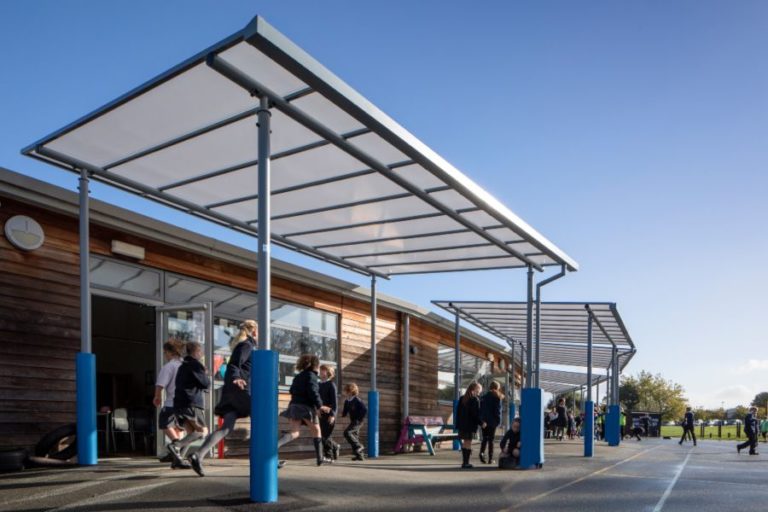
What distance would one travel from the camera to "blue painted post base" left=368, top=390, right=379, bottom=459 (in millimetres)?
14484

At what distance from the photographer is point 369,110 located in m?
7.28

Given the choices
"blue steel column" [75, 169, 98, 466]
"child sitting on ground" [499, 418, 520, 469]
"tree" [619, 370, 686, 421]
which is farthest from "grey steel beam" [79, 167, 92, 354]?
"tree" [619, 370, 686, 421]

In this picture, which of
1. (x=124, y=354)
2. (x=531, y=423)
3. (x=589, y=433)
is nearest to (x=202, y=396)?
(x=531, y=423)

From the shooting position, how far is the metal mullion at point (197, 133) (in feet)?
23.6

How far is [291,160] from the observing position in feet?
29.2

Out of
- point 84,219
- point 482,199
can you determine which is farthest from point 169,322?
point 482,199

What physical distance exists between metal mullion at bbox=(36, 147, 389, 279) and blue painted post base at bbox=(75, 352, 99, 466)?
2.22 meters

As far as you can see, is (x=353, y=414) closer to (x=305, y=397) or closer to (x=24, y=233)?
(x=305, y=397)

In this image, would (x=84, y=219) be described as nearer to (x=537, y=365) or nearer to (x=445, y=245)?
(x=445, y=245)

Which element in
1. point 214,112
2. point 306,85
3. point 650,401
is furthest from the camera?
point 650,401

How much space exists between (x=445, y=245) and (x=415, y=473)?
3.61m

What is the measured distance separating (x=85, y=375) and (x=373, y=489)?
382 cm

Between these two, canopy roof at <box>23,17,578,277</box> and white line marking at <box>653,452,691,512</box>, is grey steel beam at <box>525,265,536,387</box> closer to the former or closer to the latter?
canopy roof at <box>23,17,578,277</box>

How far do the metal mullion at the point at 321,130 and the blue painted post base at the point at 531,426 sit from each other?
107 inches
